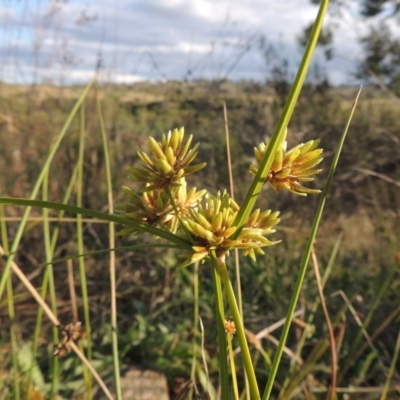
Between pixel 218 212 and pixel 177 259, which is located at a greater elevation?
pixel 218 212

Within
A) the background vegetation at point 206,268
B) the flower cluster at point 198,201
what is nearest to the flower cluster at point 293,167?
the flower cluster at point 198,201

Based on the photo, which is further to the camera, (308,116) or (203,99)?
(308,116)

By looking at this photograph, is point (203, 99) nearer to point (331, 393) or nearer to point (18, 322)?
point (18, 322)

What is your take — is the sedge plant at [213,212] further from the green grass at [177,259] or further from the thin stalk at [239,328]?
the green grass at [177,259]

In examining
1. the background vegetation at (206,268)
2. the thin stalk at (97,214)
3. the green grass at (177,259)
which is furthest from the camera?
the background vegetation at (206,268)

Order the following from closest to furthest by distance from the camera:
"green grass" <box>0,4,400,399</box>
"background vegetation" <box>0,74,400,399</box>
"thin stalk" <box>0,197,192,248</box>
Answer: "thin stalk" <box>0,197,192,248</box>, "green grass" <box>0,4,400,399</box>, "background vegetation" <box>0,74,400,399</box>

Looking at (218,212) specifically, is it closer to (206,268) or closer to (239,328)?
(239,328)

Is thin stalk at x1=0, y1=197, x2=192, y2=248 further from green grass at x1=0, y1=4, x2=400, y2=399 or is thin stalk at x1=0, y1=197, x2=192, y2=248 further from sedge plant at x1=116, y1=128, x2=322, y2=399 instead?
green grass at x1=0, y1=4, x2=400, y2=399

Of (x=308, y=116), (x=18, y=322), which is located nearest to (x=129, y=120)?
(x=308, y=116)

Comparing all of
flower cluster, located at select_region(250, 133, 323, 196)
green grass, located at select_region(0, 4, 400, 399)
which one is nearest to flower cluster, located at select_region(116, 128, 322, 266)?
flower cluster, located at select_region(250, 133, 323, 196)

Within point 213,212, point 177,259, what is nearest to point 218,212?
point 213,212

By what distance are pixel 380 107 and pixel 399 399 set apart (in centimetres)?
290

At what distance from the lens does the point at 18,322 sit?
194 cm

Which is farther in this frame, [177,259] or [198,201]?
[177,259]
